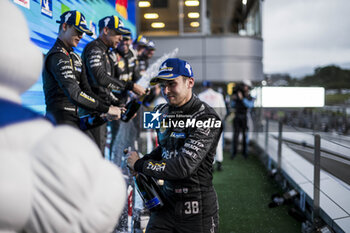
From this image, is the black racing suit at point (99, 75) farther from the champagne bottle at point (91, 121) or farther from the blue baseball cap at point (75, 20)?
the blue baseball cap at point (75, 20)

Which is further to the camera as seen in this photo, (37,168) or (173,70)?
(173,70)

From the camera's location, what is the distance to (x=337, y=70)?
4.43 metres

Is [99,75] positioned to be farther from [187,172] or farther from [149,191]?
[187,172]

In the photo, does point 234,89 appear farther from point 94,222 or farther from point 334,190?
point 94,222

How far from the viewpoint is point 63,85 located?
1989 mm

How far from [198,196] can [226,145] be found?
6529mm

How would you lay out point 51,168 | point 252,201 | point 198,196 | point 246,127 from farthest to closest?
1. point 246,127
2. point 252,201
3. point 198,196
4. point 51,168

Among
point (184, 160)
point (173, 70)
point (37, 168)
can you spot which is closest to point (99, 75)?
point (173, 70)

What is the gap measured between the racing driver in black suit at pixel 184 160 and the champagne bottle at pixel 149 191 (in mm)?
49

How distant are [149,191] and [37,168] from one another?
1.14 meters

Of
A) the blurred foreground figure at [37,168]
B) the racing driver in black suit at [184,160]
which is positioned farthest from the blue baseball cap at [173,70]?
the blurred foreground figure at [37,168]

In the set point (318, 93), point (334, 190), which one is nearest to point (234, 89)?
point (318, 93)

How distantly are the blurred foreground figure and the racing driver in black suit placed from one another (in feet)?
2.73

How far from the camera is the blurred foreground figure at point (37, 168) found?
30.4 inches
